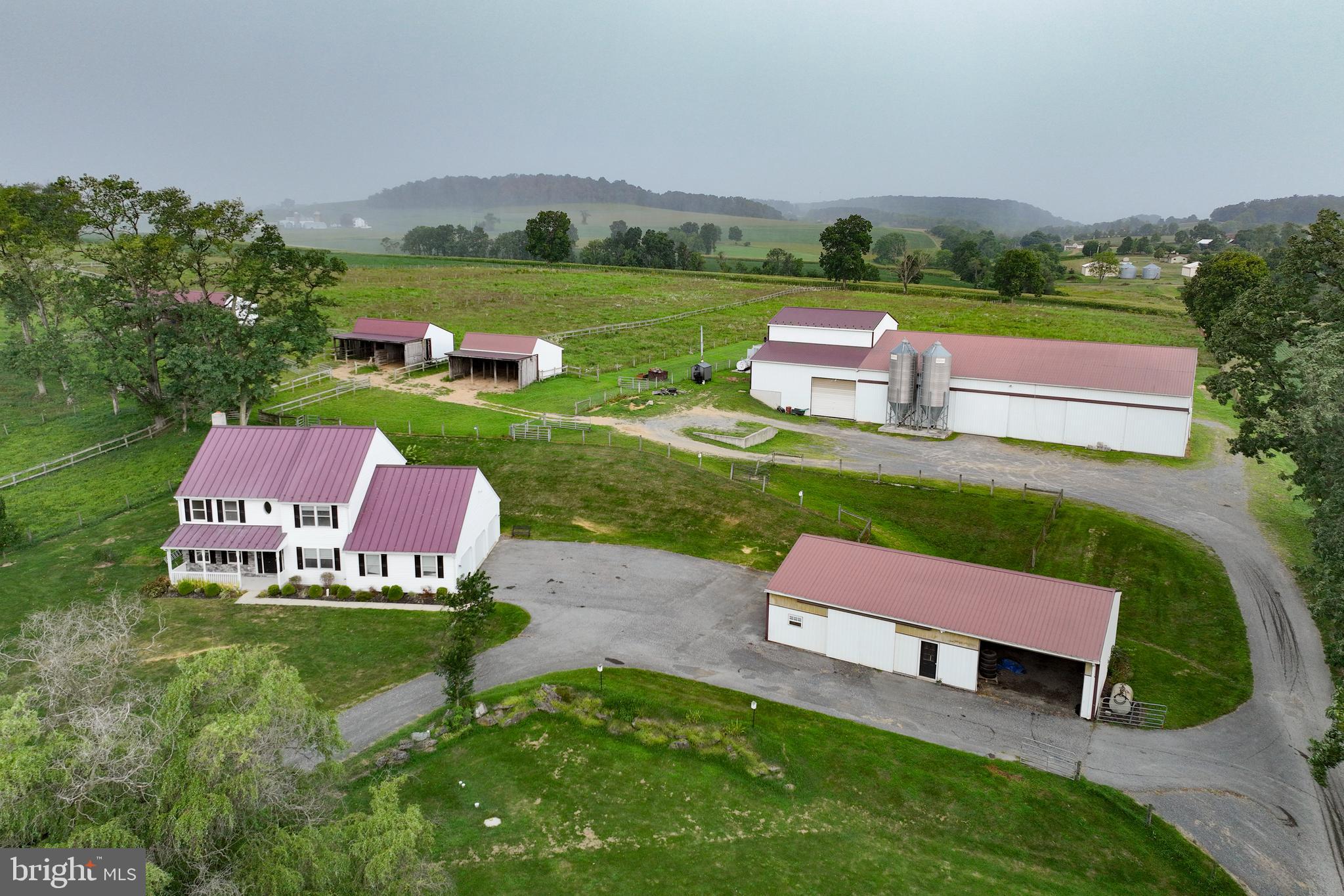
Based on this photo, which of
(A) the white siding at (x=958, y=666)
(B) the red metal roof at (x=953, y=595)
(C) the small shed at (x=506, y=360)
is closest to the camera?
(B) the red metal roof at (x=953, y=595)

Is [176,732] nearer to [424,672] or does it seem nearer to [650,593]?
[424,672]

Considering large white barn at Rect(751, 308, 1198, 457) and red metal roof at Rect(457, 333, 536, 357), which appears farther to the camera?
red metal roof at Rect(457, 333, 536, 357)

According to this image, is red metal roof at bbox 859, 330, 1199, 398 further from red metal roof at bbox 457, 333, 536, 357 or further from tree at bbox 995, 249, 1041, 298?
tree at bbox 995, 249, 1041, 298

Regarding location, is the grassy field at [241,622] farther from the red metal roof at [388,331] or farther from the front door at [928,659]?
the red metal roof at [388,331]

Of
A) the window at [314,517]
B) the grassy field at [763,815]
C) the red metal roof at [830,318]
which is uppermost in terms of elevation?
the red metal roof at [830,318]

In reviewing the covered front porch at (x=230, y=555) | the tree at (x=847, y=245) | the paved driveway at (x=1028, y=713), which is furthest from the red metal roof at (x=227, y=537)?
the tree at (x=847, y=245)

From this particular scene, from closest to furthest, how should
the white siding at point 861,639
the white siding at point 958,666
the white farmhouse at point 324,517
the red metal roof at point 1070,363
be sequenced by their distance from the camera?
the white siding at point 958,666 → the white siding at point 861,639 → the white farmhouse at point 324,517 → the red metal roof at point 1070,363

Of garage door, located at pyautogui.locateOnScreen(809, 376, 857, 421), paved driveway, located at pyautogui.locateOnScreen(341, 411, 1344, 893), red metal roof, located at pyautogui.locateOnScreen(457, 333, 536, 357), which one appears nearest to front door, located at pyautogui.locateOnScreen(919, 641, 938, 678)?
paved driveway, located at pyautogui.locateOnScreen(341, 411, 1344, 893)
